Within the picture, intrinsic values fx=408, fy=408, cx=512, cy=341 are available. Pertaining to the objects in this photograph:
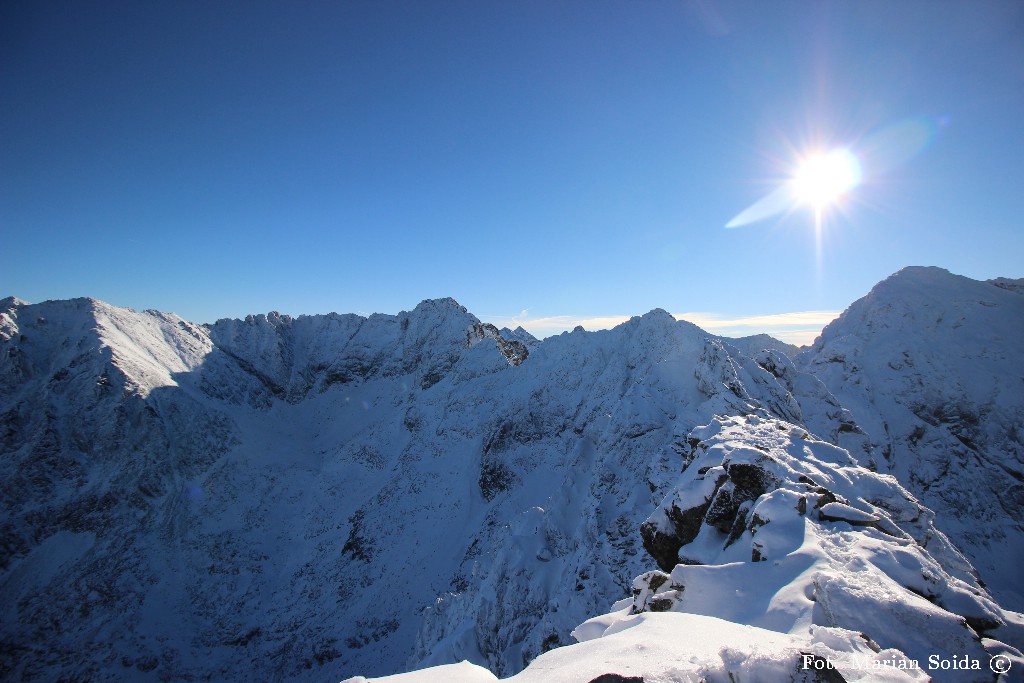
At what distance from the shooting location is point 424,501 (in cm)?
4819

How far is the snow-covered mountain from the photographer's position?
13312mm

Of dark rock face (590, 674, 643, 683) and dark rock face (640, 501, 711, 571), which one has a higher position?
dark rock face (590, 674, 643, 683)

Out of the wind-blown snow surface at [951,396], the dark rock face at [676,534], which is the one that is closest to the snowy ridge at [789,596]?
the dark rock face at [676,534]

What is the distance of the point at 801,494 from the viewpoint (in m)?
11.5

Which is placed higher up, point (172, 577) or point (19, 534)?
point (19, 534)

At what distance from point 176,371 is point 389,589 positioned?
178 ft

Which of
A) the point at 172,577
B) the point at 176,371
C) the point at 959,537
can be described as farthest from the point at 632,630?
the point at 176,371

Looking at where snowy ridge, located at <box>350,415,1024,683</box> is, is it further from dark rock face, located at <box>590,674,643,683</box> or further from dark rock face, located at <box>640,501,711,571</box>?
dark rock face, located at <box>590,674,643,683</box>

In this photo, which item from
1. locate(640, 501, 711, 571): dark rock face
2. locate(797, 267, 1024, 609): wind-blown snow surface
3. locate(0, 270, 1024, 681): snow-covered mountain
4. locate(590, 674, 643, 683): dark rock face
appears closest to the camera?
locate(590, 674, 643, 683): dark rock face

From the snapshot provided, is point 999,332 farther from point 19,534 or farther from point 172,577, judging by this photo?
point 19,534

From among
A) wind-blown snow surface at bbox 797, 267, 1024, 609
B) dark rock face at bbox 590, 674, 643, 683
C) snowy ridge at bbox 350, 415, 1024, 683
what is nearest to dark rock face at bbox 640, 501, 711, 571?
snowy ridge at bbox 350, 415, 1024, 683

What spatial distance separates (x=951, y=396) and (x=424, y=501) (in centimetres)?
6645

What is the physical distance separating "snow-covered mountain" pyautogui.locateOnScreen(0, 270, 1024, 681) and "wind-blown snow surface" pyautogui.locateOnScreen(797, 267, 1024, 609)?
2.19 feet

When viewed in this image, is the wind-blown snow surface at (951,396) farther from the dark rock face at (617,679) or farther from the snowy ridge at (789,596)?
the dark rock face at (617,679)
